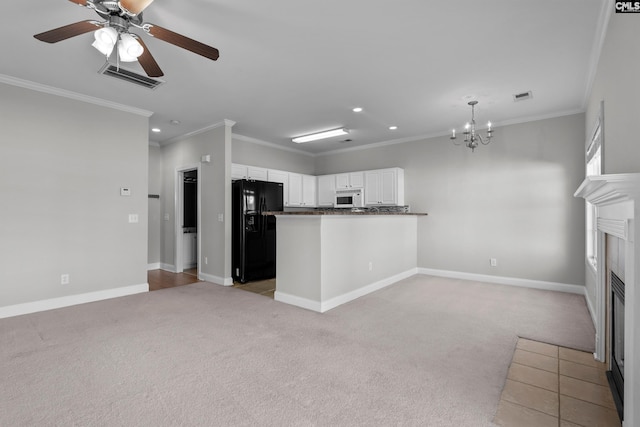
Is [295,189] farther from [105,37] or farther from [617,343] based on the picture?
[617,343]

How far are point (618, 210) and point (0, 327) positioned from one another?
5.14 meters

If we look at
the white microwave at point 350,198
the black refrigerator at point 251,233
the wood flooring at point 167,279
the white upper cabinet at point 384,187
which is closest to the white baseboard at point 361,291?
the white upper cabinet at point 384,187

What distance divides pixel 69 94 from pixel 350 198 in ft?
15.9

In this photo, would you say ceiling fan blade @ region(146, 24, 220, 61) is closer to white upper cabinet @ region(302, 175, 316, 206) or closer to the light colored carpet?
the light colored carpet

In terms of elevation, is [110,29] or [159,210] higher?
[110,29]

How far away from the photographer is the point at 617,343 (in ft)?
6.46

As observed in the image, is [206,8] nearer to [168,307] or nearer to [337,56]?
[337,56]

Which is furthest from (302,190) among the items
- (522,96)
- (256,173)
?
(522,96)

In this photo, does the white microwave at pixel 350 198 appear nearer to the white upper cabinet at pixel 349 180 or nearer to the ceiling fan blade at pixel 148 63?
the white upper cabinet at pixel 349 180

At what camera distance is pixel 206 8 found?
2232 mm

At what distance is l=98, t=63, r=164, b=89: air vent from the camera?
123 inches

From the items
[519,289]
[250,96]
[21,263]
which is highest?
[250,96]

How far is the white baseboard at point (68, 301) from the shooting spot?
3.40 metres

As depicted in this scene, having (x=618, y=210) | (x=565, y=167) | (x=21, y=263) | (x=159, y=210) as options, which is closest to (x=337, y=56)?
(x=618, y=210)
